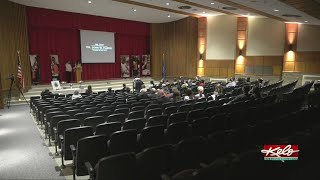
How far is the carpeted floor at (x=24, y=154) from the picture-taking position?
15.7 ft

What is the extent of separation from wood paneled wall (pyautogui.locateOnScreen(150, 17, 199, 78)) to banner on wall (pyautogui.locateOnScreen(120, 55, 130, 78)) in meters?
2.82

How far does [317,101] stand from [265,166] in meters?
7.23

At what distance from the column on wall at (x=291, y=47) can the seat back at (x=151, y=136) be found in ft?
57.3

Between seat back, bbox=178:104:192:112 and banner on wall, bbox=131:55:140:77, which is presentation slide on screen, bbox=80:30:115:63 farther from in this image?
seat back, bbox=178:104:192:112

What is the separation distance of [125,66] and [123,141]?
59.5 ft

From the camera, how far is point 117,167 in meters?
3.12

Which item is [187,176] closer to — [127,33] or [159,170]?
[159,170]

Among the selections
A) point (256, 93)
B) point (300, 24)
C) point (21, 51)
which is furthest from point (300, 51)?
point (21, 51)

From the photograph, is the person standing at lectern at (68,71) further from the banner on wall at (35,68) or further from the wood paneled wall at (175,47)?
the wood paneled wall at (175,47)

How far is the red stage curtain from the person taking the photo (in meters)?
16.6

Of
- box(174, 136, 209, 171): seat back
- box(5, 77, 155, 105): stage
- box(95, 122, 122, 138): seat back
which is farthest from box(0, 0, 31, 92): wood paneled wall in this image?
box(174, 136, 209, 171): seat back

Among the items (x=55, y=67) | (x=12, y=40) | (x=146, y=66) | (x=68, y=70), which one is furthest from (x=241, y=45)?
(x=12, y=40)

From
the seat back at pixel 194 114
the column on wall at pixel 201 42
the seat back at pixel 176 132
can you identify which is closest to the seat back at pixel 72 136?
the seat back at pixel 176 132

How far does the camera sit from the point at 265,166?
10.5 feet
